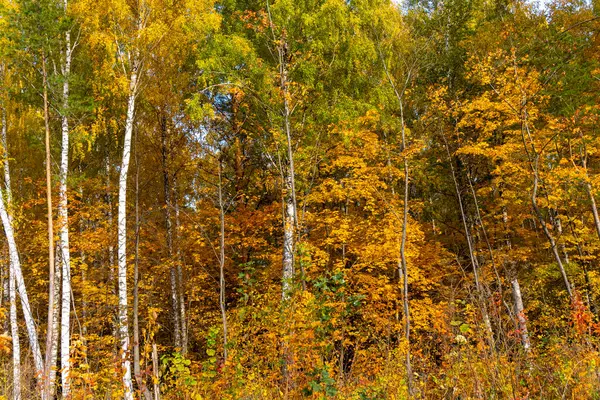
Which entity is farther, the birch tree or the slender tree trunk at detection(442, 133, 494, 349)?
the birch tree

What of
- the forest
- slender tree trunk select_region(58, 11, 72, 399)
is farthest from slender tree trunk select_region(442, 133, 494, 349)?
slender tree trunk select_region(58, 11, 72, 399)

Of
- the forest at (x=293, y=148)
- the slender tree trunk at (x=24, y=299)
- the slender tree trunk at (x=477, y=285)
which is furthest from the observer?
Answer: the slender tree trunk at (x=24, y=299)

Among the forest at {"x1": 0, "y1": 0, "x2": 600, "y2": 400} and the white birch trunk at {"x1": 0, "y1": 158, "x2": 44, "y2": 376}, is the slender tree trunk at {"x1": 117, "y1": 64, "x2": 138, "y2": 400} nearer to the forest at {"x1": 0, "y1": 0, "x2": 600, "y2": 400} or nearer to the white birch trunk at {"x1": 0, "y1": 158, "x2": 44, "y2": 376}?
the forest at {"x1": 0, "y1": 0, "x2": 600, "y2": 400}

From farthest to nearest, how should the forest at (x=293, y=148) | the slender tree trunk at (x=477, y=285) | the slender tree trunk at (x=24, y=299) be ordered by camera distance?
the slender tree trunk at (x=24, y=299), the forest at (x=293, y=148), the slender tree trunk at (x=477, y=285)

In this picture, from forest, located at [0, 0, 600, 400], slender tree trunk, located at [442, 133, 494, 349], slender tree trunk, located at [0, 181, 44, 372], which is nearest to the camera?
slender tree trunk, located at [442, 133, 494, 349]

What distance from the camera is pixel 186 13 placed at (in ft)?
33.4

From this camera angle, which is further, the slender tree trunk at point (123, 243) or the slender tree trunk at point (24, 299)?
the slender tree trunk at point (24, 299)

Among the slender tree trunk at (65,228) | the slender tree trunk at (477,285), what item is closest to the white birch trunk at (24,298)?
the slender tree trunk at (65,228)

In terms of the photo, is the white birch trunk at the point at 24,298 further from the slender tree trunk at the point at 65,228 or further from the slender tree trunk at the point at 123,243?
the slender tree trunk at the point at 123,243

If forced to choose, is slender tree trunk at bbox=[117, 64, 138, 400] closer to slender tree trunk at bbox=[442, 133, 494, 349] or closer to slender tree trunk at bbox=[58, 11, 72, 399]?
slender tree trunk at bbox=[58, 11, 72, 399]

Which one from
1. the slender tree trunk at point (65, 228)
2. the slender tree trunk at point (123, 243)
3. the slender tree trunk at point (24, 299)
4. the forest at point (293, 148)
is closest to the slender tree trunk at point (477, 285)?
the forest at point (293, 148)

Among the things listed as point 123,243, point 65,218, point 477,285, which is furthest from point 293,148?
point 477,285

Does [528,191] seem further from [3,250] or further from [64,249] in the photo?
[3,250]

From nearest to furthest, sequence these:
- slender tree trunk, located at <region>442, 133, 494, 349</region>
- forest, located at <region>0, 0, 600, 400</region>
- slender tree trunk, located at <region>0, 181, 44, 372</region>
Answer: slender tree trunk, located at <region>442, 133, 494, 349</region> → forest, located at <region>0, 0, 600, 400</region> → slender tree trunk, located at <region>0, 181, 44, 372</region>
